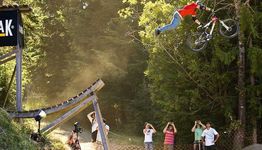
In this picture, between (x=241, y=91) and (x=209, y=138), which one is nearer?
(x=209, y=138)

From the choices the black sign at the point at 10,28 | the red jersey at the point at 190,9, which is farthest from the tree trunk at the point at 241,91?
the black sign at the point at 10,28

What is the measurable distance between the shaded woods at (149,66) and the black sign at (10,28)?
154 inches

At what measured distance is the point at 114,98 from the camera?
1293 inches

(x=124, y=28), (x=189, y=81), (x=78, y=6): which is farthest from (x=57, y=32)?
(x=189, y=81)

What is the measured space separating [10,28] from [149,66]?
11.0m

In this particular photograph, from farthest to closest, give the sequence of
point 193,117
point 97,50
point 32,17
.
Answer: point 97,50 → point 193,117 → point 32,17

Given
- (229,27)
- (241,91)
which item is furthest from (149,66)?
(229,27)

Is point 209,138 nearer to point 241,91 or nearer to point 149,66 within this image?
point 241,91

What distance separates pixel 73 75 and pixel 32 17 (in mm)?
15775

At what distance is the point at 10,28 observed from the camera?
13.7 metres

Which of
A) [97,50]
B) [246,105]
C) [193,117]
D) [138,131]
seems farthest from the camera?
[97,50]

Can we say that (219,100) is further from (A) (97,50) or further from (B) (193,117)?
(A) (97,50)

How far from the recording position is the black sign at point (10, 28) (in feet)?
44.9

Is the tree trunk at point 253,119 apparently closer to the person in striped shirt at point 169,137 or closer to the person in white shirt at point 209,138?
the person in striped shirt at point 169,137
